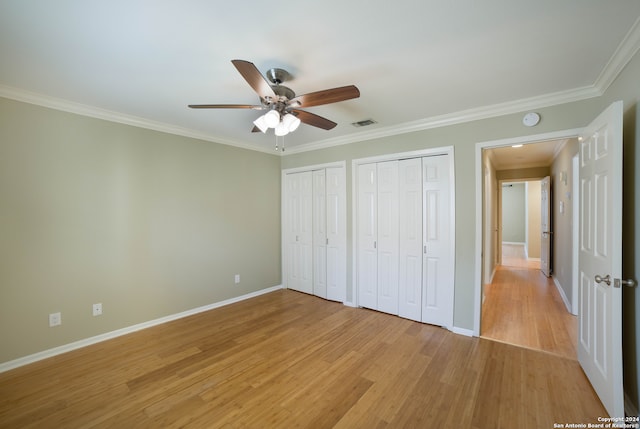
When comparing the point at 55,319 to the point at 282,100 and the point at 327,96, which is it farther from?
the point at 327,96

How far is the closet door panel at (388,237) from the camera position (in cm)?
373

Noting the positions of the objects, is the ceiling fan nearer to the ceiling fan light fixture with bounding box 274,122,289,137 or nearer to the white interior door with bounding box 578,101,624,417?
the ceiling fan light fixture with bounding box 274,122,289,137

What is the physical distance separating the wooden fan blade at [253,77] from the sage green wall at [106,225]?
2.29 metres

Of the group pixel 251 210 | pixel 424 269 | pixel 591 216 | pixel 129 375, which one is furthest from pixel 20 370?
pixel 591 216

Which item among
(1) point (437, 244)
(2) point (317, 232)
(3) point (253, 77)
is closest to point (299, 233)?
(2) point (317, 232)

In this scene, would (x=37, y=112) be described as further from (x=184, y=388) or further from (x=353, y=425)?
(x=353, y=425)

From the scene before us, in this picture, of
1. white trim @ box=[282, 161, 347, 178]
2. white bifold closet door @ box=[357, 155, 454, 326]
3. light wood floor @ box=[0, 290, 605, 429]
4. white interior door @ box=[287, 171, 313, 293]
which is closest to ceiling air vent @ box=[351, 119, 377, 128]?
white bifold closet door @ box=[357, 155, 454, 326]

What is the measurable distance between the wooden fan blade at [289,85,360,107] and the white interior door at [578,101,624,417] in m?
1.71

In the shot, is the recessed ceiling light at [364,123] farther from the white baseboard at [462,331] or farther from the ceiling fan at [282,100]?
the white baseboard at [462,331]

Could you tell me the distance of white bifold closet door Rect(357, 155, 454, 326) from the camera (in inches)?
132

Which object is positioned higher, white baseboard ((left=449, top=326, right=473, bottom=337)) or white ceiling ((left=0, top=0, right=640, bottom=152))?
white ceiling ((left=0, top=0, right=640, bottom=152))

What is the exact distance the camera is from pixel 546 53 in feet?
6.47

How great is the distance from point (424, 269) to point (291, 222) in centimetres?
246

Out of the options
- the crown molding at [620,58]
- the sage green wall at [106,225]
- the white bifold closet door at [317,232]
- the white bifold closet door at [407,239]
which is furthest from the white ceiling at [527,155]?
the sage green wall at [106,225]
